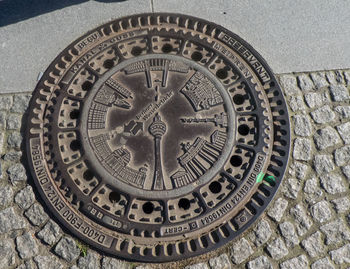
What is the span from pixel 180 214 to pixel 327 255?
49.3 inches

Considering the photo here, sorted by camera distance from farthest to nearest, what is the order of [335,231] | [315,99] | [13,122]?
[315,99], [13,122], [335,231]

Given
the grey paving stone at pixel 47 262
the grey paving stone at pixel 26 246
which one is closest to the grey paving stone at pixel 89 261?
the grey paving stone at pixel 47 262

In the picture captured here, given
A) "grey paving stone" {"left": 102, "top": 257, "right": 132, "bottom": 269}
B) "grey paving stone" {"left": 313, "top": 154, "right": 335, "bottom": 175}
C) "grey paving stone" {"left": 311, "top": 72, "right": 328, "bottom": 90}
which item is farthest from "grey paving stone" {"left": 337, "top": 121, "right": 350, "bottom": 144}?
"grey paving stone" {"left": 102, "top": 257, "right": 132, "bottom": 269}

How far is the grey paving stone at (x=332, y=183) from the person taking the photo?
2.96m

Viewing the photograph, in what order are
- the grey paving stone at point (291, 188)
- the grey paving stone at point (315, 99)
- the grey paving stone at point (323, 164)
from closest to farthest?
the grey paving stone at point (291, 188)
the grey paving stone at point (323, 164)
the grey paving stone at point (315, 99)

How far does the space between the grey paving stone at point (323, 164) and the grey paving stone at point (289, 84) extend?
2.22 ft

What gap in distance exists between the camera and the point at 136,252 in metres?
2.69

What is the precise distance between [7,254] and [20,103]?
54.3 inches

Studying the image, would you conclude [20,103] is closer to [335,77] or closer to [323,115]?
[323,115]

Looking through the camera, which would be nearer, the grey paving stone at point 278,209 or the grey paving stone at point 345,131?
the grey paving stone at point 278,209

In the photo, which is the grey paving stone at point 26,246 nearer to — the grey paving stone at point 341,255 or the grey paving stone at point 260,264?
the grey paving stone at point 260,264

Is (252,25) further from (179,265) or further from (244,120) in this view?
(179,265)

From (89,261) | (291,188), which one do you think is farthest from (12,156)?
(291,188)

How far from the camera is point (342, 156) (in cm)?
307
